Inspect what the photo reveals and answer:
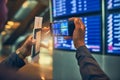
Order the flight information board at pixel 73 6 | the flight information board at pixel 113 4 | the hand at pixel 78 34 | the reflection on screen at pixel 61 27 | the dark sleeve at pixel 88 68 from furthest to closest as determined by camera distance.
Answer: the flight information board at pixel 73 6 → the flight information board at pixel 113 4 → the reflection on screen at pixel 61 27 → the hand at pixel 78 34 → the dark sleeve at pixel 88 68

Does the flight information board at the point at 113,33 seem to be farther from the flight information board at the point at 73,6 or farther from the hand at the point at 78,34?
the hand at the point at 78,34

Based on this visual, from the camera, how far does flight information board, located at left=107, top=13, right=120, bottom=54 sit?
1.36 metres

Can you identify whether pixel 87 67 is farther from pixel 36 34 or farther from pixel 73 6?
pixel 73 6

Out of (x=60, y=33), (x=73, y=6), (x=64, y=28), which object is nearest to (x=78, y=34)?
(x=64, y=28)

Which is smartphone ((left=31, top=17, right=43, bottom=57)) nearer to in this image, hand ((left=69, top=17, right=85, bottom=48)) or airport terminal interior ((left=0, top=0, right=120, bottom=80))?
airport terminal interior ((left=0, top=0, right=120, bottom=80))

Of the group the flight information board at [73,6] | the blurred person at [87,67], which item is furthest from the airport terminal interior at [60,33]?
the blurred person at [87,67]

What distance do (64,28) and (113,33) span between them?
0.27 metres

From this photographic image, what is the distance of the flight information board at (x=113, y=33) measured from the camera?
4.45ft

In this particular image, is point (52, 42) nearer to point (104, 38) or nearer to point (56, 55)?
point (56, 55)

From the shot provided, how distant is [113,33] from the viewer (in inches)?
54.4

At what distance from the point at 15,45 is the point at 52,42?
26cm

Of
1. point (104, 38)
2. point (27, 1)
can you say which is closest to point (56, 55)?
point (27, 1)

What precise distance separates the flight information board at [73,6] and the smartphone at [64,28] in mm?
225

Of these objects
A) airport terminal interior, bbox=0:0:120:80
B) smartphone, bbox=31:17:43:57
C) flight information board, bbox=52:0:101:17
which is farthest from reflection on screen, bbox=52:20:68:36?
flight information board, bbox=52:0:101:17
